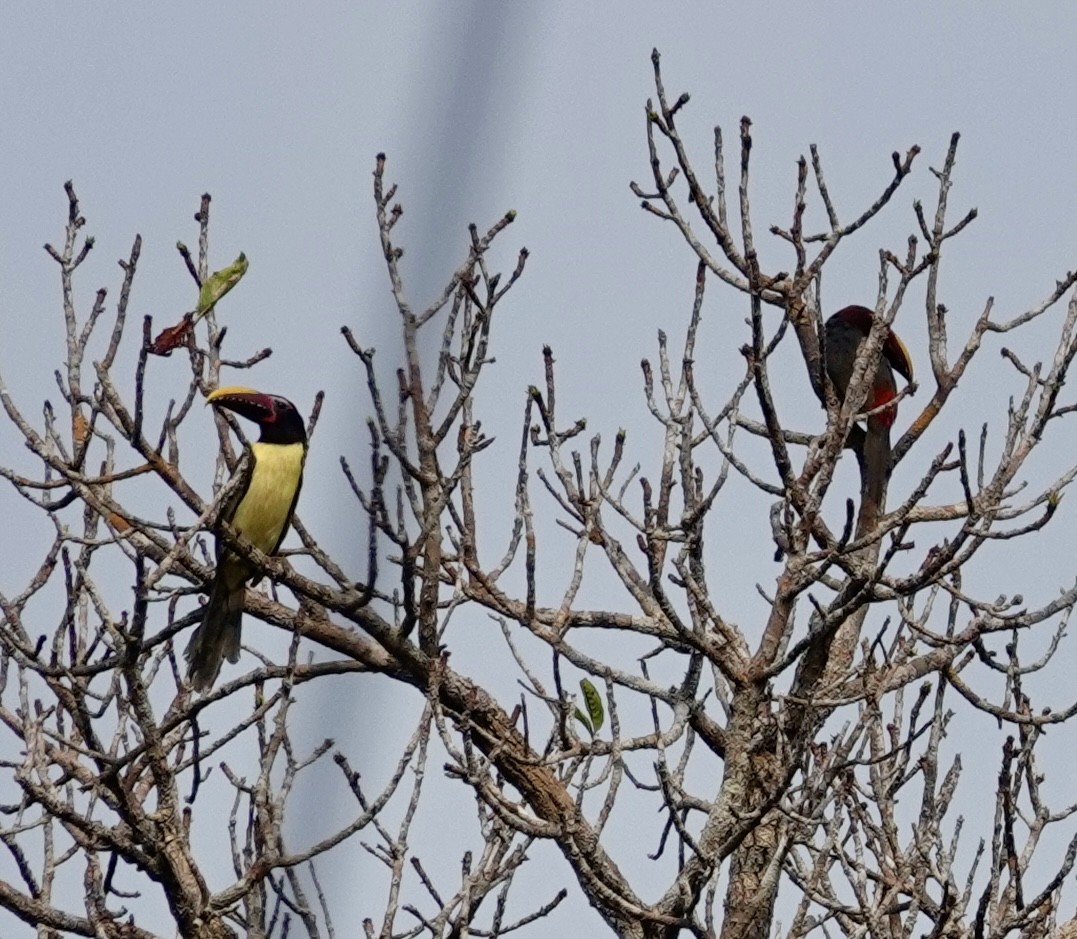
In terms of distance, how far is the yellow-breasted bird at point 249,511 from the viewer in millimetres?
5703

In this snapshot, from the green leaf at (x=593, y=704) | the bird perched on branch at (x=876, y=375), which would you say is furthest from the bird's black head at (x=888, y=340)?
the green leaf at (x=593, y=704)

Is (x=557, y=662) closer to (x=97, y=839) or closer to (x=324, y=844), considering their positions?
(x=97, y=839)

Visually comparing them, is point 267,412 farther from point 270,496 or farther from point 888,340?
point 888,340

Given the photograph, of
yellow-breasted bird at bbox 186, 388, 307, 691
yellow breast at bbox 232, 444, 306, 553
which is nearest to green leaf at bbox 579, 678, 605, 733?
yellow-breasted bird at bbox 186, 388, 307, 691

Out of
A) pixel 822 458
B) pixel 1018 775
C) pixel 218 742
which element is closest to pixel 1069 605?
pixel 1018 775

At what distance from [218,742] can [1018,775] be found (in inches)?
105

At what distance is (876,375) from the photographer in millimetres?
6043

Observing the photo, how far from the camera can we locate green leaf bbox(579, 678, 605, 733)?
5.12 m

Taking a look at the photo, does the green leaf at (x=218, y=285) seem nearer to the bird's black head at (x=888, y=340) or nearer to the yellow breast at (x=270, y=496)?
the yellow breast at (x=270, y=496)

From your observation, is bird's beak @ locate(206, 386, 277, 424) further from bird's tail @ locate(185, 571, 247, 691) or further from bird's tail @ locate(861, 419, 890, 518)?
bird's tail @ locate(861, 419, 890, 518)

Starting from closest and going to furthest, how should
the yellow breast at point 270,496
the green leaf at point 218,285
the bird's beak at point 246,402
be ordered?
the green leaf at point 218,285, the bird's beak at point 246,402, the yellow breast at point 270,496

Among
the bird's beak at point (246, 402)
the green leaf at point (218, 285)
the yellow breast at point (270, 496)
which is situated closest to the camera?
the green leaf at point (218, 285)

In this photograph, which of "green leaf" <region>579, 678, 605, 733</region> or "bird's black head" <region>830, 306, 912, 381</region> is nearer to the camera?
"green leaf" <region>579, 678, 605, 733</region>

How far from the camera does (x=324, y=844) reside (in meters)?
1.08
